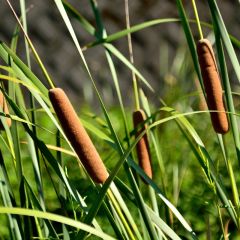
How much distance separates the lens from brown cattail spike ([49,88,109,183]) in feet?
3.25

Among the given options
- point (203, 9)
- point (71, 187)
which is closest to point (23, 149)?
point (203, 9)

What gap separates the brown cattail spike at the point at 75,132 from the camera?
0.99 metres

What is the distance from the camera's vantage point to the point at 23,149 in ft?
10.3

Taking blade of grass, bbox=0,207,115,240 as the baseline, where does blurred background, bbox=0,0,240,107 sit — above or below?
below

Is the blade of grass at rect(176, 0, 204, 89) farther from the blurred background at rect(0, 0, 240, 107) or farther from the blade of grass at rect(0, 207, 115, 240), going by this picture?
the blurred background at rect(0, 0, 240, 107)

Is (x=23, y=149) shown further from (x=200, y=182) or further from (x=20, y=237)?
→ (x=20, y=237)

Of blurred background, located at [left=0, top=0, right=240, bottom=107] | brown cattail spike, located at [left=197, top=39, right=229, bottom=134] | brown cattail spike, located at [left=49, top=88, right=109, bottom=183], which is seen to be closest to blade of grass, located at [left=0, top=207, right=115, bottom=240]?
brown cattail spike, located at [left=49, top=88, right=109, bottom=183]

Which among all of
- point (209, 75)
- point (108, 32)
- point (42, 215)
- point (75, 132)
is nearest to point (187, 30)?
point (209, 75)

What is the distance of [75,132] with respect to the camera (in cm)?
100

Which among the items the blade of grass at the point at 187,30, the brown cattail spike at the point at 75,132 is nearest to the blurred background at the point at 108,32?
the blade of grass at the point at 187,30

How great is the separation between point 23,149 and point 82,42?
54.8 inches

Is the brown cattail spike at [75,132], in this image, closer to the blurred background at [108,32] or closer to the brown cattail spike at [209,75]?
the brown cattail spike at [209,75]

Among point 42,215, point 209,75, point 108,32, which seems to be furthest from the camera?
point 108,32

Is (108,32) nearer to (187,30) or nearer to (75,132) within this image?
(187,30)
